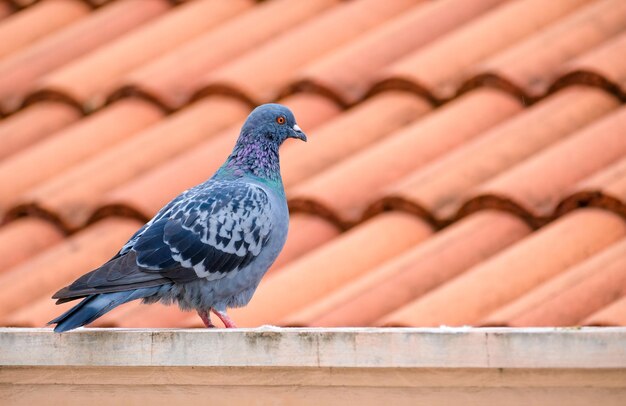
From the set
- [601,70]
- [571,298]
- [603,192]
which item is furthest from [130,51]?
[571,298]

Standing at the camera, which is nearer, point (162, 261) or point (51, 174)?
point (162, 261)

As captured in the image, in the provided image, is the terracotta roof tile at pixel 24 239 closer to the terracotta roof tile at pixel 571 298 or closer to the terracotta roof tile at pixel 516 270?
the terracotta roof tile at pixel 516 270

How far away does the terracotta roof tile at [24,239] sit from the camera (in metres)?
4.68

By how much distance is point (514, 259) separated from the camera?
3.98m

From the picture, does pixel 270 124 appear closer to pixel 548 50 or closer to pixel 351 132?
pixel 351 132

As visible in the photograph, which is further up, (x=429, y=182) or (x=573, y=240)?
(x=429, y=182)

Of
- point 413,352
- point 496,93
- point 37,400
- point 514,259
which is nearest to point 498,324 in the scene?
point 514,259

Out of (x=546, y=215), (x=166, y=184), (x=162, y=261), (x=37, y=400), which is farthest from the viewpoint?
(x=166, y=184)

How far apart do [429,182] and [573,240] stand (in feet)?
2.12

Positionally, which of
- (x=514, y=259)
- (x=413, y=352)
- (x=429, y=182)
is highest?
(x=429, y=182)

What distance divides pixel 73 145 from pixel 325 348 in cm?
268

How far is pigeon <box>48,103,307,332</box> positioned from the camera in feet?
11.4

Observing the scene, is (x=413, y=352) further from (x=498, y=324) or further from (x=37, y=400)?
(x=37, y=400)

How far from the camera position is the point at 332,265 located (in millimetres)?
4176
